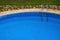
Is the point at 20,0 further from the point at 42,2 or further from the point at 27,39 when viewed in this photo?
the point at 27,39

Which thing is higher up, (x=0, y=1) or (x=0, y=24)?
(x=0, y=1)

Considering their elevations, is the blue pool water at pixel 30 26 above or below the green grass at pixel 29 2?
below

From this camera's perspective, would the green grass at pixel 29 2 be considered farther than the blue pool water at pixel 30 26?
Yes

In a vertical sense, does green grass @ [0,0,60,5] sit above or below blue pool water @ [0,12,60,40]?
above

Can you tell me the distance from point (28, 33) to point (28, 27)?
862mm

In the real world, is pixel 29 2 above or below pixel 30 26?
above

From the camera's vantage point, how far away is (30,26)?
442 inches

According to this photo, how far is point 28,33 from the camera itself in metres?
10.3

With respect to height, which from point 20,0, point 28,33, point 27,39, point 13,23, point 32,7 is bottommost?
point 27,39

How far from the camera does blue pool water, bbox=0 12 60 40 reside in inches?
394

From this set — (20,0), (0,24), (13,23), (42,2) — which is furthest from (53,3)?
(0,24)

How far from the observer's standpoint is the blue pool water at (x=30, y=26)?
10.0 metres

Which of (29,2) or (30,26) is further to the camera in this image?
(29,2)

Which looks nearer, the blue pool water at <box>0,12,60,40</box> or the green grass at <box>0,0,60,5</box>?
the blue pool water at <box>0,12,60,40</box>
